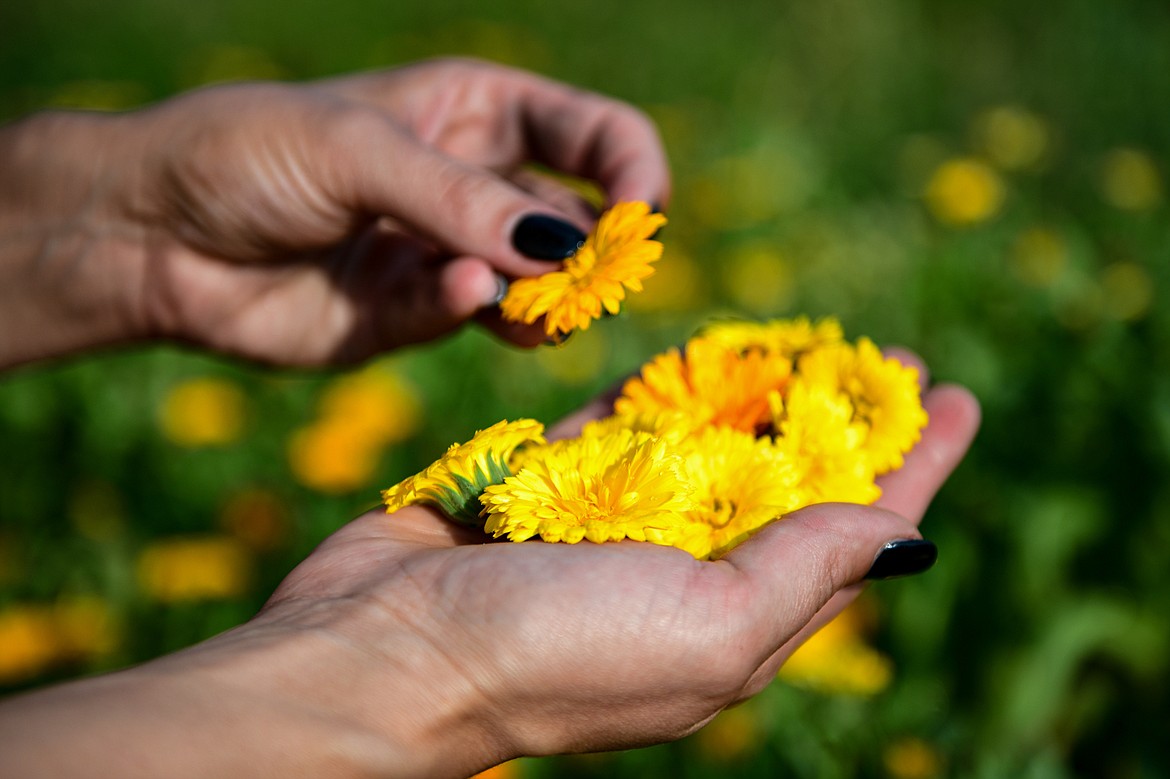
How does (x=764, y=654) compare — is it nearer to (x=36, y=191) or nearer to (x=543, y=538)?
(x=543, y=538)

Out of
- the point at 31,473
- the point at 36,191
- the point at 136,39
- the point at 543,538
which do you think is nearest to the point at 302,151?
the point at 36,191

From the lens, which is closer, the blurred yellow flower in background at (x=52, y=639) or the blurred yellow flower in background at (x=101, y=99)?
the blurred yellow flower in background at (x=52, y=639)

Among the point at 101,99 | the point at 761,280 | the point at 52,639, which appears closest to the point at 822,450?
the point at 52,639

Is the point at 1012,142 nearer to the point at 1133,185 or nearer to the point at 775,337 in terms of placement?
the point at 1133,185

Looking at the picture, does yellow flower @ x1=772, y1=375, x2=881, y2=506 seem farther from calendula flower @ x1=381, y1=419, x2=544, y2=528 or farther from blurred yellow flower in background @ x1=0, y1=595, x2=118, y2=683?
blurred yellow flower in background @ x1=0, y1=595, x2=118, y2=683

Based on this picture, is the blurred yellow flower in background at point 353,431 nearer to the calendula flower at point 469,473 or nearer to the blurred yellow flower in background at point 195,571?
the blurred yellow flower in background at point 195,571

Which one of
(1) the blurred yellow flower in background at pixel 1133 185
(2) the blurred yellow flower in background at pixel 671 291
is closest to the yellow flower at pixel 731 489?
(1) the blurred yellow flower in background at pixel 1133 185

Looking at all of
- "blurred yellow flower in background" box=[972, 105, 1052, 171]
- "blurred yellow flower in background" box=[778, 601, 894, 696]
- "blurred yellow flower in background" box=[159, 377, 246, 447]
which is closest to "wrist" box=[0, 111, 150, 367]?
"blurred yellow flower in background" box=[159, 377, 246, 447]
